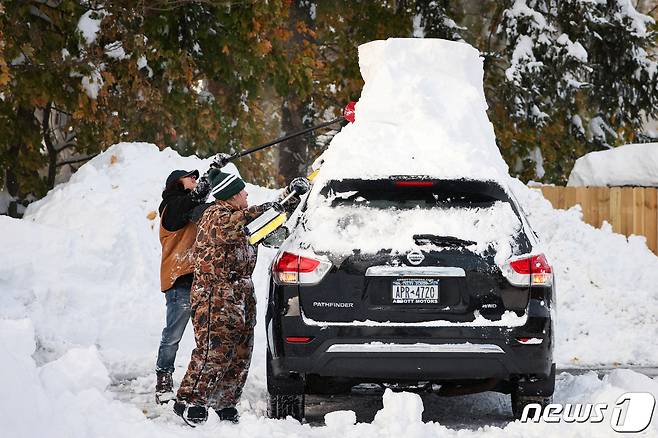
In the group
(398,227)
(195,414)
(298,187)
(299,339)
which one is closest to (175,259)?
(298,187)

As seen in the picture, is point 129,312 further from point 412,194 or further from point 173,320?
point 412,194

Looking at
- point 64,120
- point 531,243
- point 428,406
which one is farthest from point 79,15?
point 531,243

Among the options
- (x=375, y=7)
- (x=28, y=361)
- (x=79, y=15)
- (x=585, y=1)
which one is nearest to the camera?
(x=28, y=361)

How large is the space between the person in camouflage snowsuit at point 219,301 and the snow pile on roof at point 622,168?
442 inches

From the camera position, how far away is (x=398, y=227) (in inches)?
285

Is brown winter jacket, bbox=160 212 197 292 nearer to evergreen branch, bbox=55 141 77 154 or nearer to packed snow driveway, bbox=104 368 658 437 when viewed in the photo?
packed snow driveway, bbox=104 368 658 437

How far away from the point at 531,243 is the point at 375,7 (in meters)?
20.3

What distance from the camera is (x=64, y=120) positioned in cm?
2209

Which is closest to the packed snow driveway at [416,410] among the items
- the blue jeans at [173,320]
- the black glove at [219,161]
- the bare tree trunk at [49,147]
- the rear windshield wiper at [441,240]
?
the blue jeans at [173,320]

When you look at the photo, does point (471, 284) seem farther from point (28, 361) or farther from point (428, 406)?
point (28, 361)

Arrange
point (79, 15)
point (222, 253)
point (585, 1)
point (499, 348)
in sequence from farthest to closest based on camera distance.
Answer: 1. point (585, 1)
2. point (79, 15)
3. point (222, 253)
4. point (499, 348)

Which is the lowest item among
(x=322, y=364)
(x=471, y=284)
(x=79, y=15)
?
(x=322, y=364)

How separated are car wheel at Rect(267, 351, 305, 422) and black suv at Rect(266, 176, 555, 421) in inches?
5.6

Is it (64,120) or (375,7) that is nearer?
(64,120)
